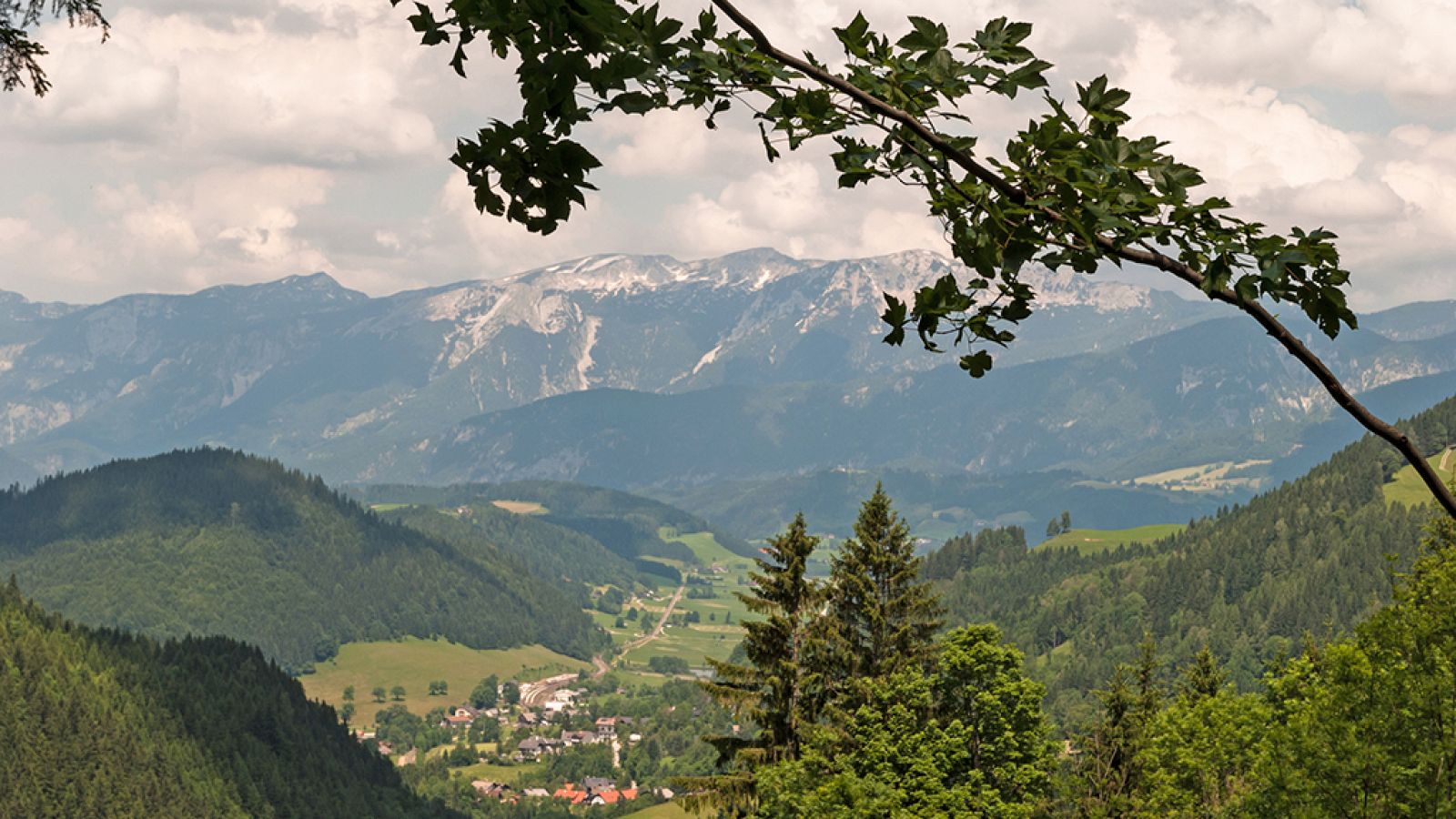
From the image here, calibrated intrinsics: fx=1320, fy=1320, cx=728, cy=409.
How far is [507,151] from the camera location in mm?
6266

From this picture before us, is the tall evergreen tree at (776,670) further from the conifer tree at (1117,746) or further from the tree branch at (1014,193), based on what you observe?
the tree branch at (1014,193)

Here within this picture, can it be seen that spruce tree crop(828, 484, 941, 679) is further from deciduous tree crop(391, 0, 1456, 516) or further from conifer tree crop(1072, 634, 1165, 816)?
deciduous tree crop(391, 0, 1456, 516)

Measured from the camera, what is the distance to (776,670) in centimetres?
4825

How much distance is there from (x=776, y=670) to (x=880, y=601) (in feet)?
24.9

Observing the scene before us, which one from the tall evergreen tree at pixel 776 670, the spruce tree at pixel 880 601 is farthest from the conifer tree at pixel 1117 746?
the tall evergreen tree at pixel 776 670

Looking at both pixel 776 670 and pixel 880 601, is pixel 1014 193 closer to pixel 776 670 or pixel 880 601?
pixel 776 670

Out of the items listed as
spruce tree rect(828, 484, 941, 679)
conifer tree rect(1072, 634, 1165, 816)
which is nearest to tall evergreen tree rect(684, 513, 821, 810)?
spruce tree rect(828, 484, 941, 679)

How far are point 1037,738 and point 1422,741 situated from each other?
19528 millimetres

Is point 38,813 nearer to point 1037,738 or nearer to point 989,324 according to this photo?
point 1037,738

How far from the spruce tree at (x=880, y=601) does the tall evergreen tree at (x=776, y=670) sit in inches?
164

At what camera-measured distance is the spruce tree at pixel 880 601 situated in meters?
53.4

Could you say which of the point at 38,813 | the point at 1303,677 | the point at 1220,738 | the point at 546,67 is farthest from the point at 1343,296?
the point at 38,813

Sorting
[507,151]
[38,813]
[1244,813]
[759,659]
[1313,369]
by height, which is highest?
[507,151]

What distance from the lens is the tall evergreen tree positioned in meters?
47.3
